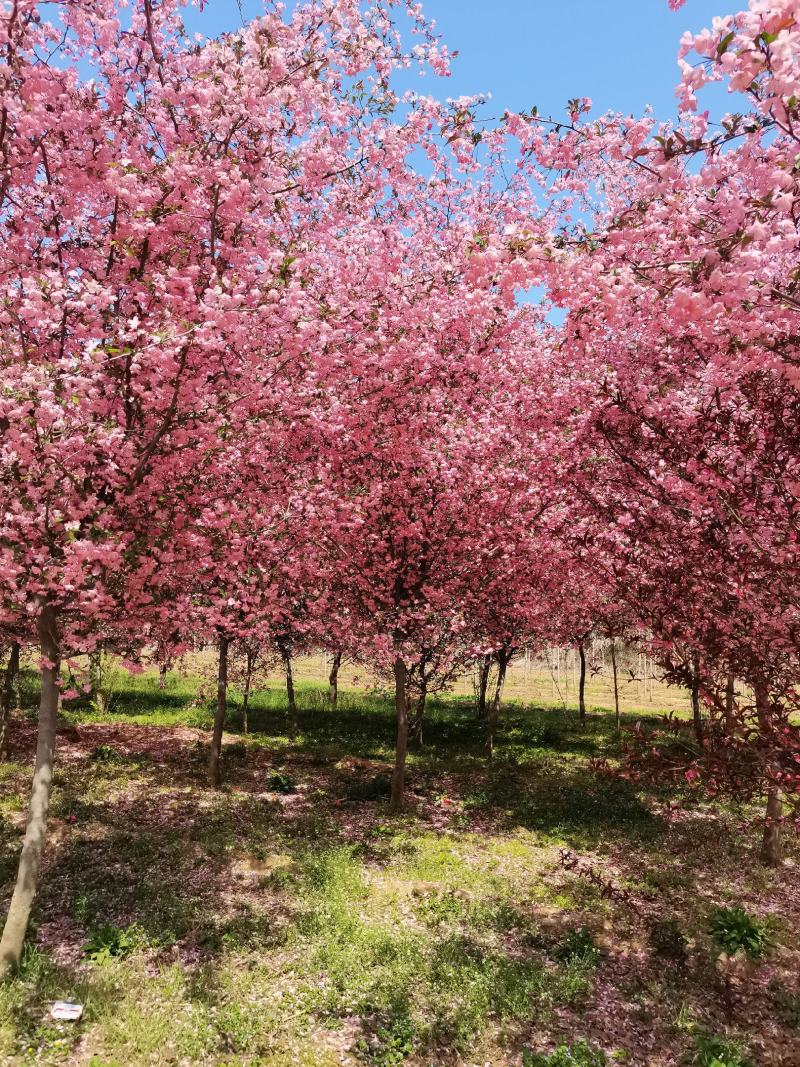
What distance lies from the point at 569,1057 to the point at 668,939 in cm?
325

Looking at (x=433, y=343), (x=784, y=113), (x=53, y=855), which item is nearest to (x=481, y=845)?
(x=53, y=855)

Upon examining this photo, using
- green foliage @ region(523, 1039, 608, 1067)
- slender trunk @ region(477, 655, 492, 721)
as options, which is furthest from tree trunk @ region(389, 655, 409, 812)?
slender trunk @ region(477, 655, 492, 721)

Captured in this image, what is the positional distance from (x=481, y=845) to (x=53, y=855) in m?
7.59

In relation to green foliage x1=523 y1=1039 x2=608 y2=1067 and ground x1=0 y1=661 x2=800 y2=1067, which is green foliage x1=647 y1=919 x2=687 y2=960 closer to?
ground x1=0 y1=661 x2=800 y2=1067

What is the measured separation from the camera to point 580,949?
8.08 m

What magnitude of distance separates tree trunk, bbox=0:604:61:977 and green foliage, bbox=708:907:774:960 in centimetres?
862

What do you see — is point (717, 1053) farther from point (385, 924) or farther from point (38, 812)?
point (38, 812)

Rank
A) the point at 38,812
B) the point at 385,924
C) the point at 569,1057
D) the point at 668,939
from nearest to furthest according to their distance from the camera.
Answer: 1. the point at 569,1057
2. the point at 38,812
3. the point at 668,939
4. the point at 385,924

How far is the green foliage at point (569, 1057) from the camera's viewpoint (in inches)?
233

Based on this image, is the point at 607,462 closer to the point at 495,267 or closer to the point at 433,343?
the point at 433,343

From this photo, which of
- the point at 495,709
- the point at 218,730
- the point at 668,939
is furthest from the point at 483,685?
the point at 668,939

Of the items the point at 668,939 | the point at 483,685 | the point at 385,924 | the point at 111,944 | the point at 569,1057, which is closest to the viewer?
the point at 569,1057

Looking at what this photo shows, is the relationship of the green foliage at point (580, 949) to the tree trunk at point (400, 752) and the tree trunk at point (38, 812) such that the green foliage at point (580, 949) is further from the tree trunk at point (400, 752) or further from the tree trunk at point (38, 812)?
the tree trunk at point (38, 812)

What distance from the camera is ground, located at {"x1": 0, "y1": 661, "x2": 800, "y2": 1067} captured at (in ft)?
20.7
